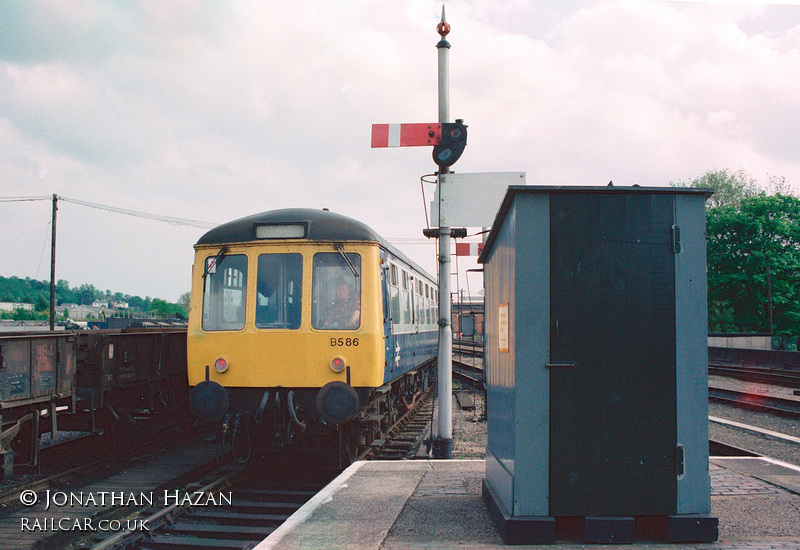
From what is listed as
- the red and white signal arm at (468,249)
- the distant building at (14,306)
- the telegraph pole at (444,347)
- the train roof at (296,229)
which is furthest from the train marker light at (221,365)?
the distant building at (14,306)

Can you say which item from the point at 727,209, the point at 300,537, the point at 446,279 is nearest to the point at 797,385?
the point at 446,279

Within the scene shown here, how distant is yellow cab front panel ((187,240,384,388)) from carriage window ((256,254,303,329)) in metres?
0.01

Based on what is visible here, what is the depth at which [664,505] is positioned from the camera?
3.80m

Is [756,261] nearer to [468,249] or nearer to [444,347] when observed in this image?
[468,249]

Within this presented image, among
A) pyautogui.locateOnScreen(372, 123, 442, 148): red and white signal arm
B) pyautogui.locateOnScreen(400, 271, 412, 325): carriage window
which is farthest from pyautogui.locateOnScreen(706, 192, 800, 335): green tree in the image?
pyautogui.locateOnScreen(372, 123, 442, 148): red and white signal arm

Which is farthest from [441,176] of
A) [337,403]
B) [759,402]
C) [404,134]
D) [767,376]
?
[767,376]

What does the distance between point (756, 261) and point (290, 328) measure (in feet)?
131

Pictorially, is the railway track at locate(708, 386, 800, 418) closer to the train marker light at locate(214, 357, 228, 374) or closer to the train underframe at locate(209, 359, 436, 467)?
the train underframe at locate(209, 359, 436, 467)

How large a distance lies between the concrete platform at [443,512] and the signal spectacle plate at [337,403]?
2.70 ft

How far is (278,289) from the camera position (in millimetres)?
7676

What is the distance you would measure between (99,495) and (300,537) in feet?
13.4

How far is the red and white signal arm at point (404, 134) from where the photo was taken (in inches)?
295

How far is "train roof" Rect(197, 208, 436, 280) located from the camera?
7.66 meters

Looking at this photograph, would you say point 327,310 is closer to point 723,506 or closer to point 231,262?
point 231,262
